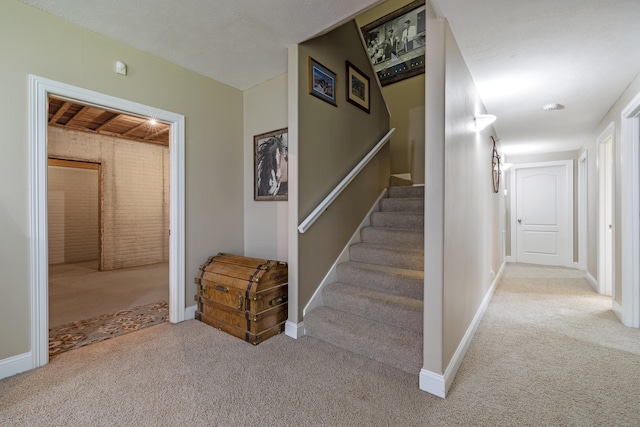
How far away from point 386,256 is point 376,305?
25.2 inches

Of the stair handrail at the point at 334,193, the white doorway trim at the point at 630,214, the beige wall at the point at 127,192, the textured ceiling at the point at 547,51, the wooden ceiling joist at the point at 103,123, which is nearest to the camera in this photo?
the textured ceiling at the point at 547,51

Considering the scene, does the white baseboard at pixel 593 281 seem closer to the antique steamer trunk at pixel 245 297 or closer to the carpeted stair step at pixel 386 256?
the carpeted stair step at pixel 386 256

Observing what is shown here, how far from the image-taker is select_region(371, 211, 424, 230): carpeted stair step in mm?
3125

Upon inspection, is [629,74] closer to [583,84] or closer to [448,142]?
[583,84]

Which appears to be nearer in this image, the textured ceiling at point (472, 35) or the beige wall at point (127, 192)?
the textured ceiling at point (472, 35)

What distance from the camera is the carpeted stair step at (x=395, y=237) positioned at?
288 cm

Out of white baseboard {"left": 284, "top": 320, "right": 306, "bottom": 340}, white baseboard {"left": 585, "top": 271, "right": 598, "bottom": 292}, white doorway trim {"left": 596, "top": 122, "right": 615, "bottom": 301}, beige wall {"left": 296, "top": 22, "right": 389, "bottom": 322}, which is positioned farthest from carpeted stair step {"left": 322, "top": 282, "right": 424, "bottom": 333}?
white baseboard {"left": 585, "top": 271, "right": 598, "bottom": 292}

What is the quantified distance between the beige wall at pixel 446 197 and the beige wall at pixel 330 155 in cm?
107

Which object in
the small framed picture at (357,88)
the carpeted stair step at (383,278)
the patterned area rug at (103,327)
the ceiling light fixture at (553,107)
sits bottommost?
the patterned area rug at (103,327)

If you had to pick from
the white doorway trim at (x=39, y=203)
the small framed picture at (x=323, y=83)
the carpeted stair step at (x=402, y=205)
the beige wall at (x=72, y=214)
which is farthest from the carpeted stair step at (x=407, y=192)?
the beige wall at (x=72, y=214)

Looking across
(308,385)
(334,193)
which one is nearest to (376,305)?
(308,385)

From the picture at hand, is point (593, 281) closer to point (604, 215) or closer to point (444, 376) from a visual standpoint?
point (604, 215)

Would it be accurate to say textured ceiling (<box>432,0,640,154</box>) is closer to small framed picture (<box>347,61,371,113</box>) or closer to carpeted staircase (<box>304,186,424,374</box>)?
small framed picture (<box>347,61,371,113</box>)

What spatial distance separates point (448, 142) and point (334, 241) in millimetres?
1456
